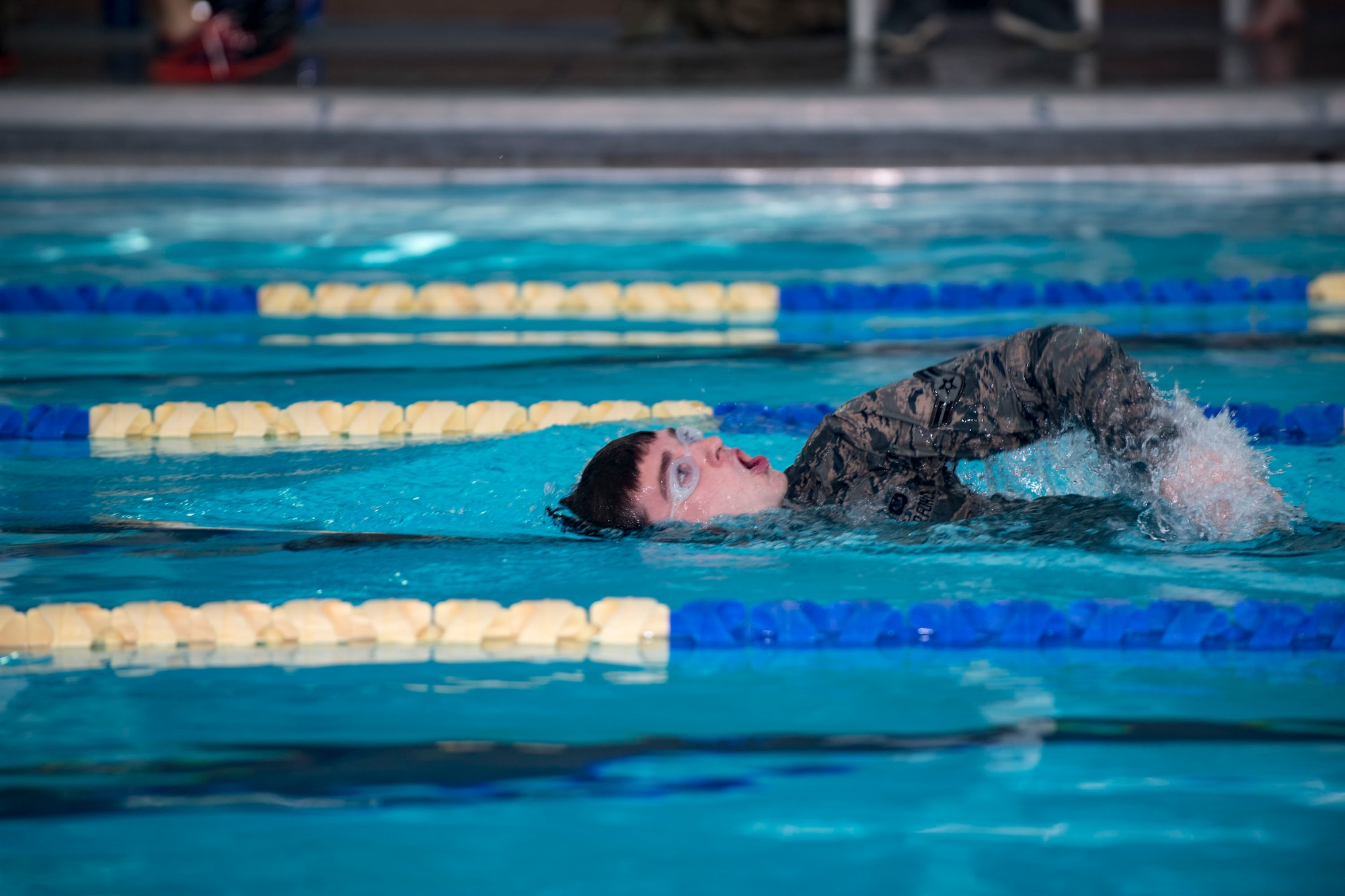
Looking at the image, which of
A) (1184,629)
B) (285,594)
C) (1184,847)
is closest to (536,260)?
(285,594)

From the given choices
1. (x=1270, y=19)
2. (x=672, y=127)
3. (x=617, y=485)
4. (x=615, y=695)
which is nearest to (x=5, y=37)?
(x=672, y=127)

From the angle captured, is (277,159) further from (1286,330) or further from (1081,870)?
(1081,870)

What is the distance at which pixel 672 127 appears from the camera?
6.96 meters

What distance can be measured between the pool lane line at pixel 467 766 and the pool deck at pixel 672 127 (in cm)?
479

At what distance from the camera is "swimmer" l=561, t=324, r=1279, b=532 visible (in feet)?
7.91

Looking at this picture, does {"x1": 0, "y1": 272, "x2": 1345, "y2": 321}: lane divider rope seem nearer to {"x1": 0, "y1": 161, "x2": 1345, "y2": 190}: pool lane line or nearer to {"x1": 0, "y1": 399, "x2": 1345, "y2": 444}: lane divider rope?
{"x1": 0, "y1": 399, "x2": 1345, "y2": 444}: lane divider rope

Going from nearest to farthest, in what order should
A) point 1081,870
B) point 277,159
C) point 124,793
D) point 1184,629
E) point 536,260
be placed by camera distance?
point 1081,870, point 124,793, point 1184,629, point 536,260, point 277,159

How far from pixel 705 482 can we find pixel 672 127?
4.61 meters

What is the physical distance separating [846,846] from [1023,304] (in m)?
3.12

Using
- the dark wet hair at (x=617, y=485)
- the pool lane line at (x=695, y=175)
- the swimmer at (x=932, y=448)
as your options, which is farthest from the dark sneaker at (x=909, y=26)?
the dark wet hair at (x=617, y=485)

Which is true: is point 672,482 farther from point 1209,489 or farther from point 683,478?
point 1209,489

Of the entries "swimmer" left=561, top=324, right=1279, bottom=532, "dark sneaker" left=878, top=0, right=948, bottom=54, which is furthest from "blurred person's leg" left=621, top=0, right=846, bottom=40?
"swimmer" left=561, top=324, right=1279, bottom=532

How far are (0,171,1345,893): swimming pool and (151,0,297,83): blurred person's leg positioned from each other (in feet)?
14.4

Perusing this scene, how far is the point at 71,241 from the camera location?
19.3 feet
